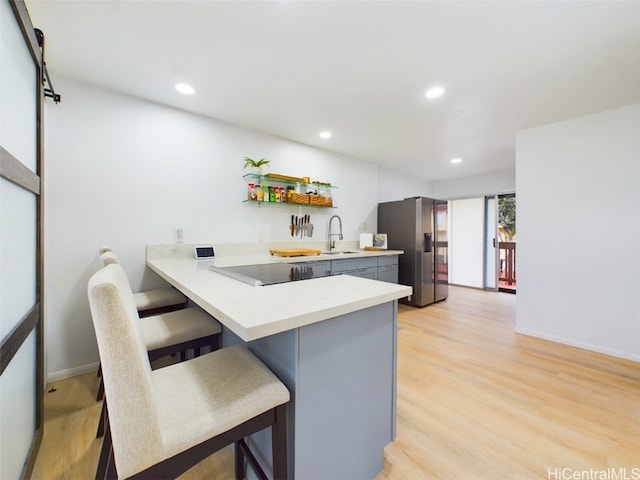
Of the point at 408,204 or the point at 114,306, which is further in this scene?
the point at 408,204

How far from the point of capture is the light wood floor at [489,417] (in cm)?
128

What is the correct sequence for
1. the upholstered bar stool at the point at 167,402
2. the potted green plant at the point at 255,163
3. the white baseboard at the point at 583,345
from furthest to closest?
the potted green plant at the point at 255,163
the white baseboard at the point at 583,345
the upholstered bar stool at the point at 167,402

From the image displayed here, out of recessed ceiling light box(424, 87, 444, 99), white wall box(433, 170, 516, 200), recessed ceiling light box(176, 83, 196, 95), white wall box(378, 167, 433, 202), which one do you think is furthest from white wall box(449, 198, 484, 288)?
recessed ceiling light box(176, 83, 196, 95)

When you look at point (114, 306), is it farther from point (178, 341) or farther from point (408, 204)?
point (408, 204)

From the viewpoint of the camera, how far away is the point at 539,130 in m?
2.87

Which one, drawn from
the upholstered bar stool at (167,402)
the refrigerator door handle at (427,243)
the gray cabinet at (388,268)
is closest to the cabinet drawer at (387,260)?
the gray cabinet at (388,268)

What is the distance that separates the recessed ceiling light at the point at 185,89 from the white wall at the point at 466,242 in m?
5.37

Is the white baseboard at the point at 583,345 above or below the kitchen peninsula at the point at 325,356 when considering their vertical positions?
below

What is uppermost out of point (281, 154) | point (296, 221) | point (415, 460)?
point (281, 154)

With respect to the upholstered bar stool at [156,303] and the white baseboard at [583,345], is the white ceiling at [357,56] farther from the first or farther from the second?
the white baseboard at [583,345]

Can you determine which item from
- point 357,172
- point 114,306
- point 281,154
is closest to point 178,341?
point 114,306

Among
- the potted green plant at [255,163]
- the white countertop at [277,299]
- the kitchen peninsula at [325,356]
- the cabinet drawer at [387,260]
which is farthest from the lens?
the cabinet drawer at [387,260]

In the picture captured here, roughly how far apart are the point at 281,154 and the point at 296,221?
0.86 metres

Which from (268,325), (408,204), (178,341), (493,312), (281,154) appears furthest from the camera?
(408,204)
